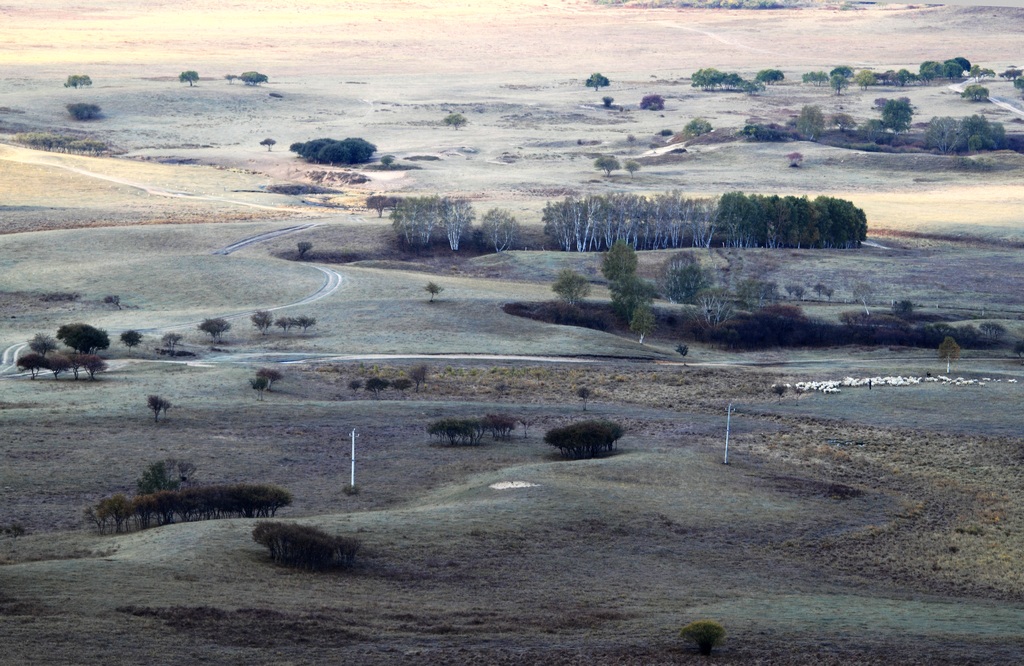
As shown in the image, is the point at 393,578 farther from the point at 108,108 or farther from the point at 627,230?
the point at 108,108

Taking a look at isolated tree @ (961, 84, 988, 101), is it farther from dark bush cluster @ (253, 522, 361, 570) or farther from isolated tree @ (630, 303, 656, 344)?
dark bush cluster @ (253, 522, 361, 570)

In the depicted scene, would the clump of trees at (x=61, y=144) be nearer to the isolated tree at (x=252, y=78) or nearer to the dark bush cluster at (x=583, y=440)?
the isolated tree at (x=252, y=78)

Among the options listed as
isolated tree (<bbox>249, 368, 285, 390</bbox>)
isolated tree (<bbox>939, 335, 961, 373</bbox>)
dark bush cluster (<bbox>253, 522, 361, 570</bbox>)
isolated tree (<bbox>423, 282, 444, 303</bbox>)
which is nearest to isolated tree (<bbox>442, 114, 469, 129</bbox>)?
isolated tree (<bbox>423, 282, 444, 303</bbox>)

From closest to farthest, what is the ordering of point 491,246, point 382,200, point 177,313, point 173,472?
1. point 173,472
2. point 177,313
3. point 491,246
4. point 382,200

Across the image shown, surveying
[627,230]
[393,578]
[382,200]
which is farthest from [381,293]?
[393,578]

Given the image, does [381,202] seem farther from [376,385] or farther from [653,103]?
[653,103]

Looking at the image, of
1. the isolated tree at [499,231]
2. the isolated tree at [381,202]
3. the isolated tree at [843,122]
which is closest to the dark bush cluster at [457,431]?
the isolated tree at [499,231]

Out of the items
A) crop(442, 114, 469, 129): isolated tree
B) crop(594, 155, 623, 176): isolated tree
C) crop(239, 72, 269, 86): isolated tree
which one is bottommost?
crop(594, 155, 623, 176): isolated tree
